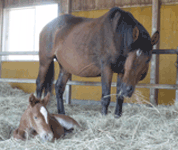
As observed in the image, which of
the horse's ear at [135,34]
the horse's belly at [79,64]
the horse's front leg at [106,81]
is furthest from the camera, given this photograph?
the horse's belly at [79,64]

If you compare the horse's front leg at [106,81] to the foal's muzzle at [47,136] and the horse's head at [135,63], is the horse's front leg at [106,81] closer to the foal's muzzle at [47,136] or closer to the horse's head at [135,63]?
the horse's head at [135,63]

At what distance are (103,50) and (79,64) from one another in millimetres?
479

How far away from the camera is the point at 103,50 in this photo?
258 centimetres

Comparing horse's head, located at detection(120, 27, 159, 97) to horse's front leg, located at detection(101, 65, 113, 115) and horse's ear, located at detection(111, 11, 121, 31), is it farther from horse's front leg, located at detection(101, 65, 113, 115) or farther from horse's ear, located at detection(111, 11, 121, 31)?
horse's ear, located at detection(111, 11, 121, 31)

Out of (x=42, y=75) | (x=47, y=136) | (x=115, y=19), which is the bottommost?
(x=47, y=136)

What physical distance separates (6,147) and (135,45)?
1.69 metres

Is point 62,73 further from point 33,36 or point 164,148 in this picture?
point 33,36

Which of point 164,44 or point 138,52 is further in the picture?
point 164,44

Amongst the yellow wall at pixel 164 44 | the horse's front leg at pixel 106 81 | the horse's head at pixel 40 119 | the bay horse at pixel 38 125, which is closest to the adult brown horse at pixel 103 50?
the horse's front leg at pixel 106 81

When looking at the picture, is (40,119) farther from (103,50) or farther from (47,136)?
(103,50)

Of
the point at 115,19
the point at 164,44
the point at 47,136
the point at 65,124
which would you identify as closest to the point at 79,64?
the point at 115,19

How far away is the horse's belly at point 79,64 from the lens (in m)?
2.76

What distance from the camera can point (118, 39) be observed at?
2.48 metres

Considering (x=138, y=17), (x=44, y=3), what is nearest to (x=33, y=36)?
(x=44, y=3)
